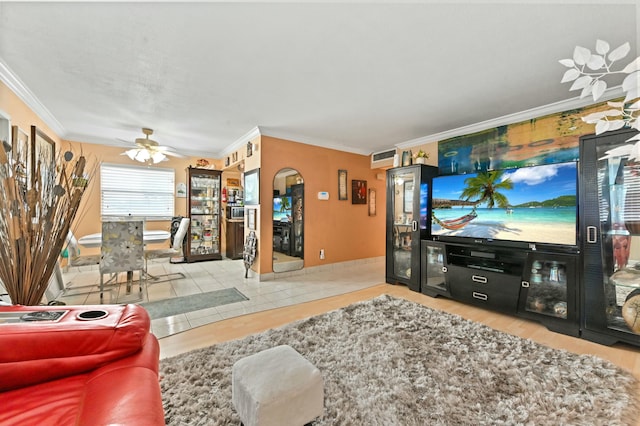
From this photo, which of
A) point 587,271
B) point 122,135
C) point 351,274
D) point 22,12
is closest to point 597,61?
point 587,271

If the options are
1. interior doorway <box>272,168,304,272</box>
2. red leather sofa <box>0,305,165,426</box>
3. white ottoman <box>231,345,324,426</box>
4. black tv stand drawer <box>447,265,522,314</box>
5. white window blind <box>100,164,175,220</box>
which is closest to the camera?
red leather sofa <box>0,305,165,426</box>

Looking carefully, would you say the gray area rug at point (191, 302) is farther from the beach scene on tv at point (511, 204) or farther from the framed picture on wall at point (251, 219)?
the beach scene on tv at point (511, 204)

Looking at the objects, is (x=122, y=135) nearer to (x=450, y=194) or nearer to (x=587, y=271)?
(x=450, y=194)

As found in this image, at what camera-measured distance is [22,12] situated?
170 cm

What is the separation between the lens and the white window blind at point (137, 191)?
16.7ft

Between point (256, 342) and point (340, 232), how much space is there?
3.17 m

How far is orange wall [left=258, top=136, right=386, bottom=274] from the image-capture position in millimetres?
4227

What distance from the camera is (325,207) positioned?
4.89 metres

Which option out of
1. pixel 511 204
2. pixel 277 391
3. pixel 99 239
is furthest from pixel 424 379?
pixel 99 239

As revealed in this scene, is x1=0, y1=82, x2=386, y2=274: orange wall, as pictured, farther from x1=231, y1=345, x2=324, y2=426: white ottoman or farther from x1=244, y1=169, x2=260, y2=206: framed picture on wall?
x1=231, y1=345, x2=324, y2=426: white ottoman

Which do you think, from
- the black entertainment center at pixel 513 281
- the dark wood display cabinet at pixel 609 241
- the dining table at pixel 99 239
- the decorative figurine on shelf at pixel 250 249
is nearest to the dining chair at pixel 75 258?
the dining table at pixel 99 239

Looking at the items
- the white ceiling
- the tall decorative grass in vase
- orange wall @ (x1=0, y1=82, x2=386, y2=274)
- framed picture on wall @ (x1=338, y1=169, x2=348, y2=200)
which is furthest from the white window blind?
the tall decorative grass in vase

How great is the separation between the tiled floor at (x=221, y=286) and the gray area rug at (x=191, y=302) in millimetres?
119

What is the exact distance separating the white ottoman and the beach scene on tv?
114 inches
